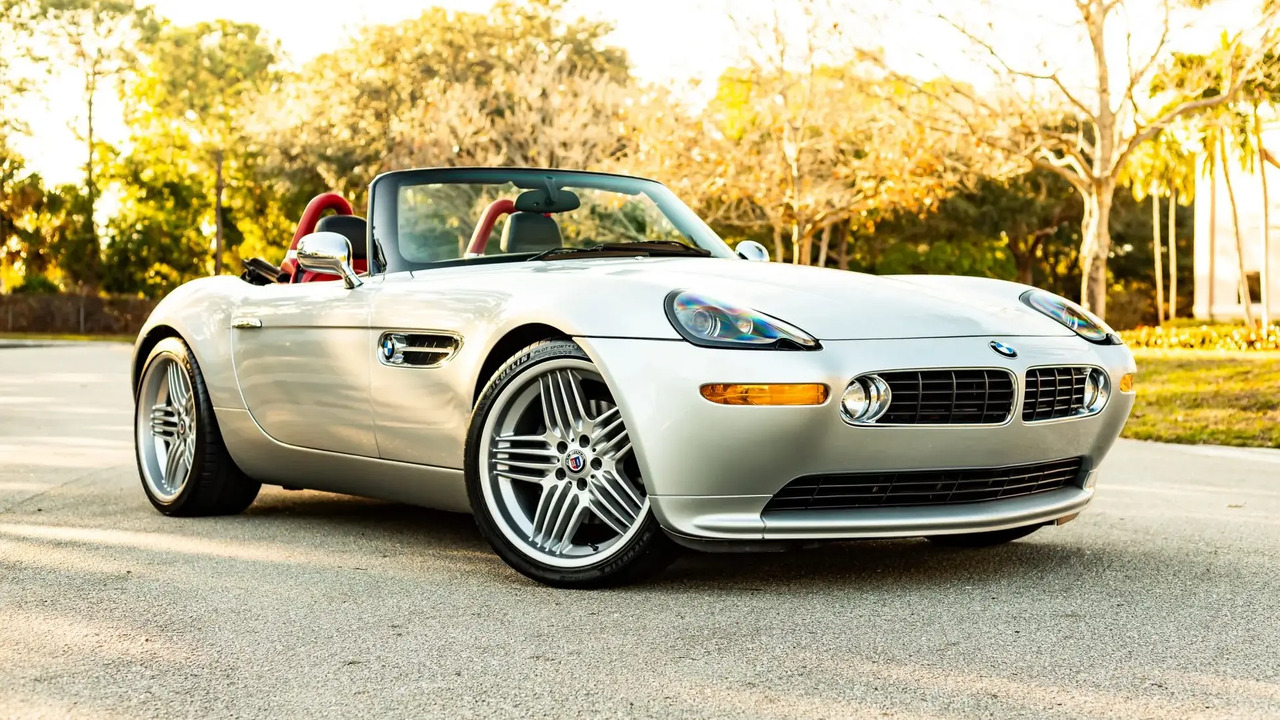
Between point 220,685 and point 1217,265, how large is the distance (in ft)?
105

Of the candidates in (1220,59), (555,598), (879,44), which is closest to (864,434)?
(555,598)

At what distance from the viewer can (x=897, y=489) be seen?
13.2 feet

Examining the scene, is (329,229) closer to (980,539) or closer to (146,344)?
(146,344)

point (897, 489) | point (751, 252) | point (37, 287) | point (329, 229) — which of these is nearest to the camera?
point (897, 489)

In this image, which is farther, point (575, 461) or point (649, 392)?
point (575, 461)

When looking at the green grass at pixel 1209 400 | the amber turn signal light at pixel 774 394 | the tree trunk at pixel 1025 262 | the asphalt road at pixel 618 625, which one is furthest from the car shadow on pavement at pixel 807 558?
the tree trunk at pixel 1025 262

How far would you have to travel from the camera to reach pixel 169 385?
6055mm

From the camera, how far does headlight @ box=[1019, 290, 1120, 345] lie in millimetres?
→ 4578

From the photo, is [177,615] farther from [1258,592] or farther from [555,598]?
[1258,592]

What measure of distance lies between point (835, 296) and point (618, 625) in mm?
1182

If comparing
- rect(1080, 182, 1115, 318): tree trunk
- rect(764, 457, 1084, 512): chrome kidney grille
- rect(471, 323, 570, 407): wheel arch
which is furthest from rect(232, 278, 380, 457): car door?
rect(1080, 182, 1115, 318): tree trunk

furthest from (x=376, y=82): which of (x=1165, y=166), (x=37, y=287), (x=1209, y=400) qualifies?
(x=1209, y=400)

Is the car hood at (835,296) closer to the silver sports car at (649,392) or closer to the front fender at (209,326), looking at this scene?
the silver sports car at (649,392)

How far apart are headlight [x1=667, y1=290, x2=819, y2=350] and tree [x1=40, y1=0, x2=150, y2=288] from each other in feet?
186
